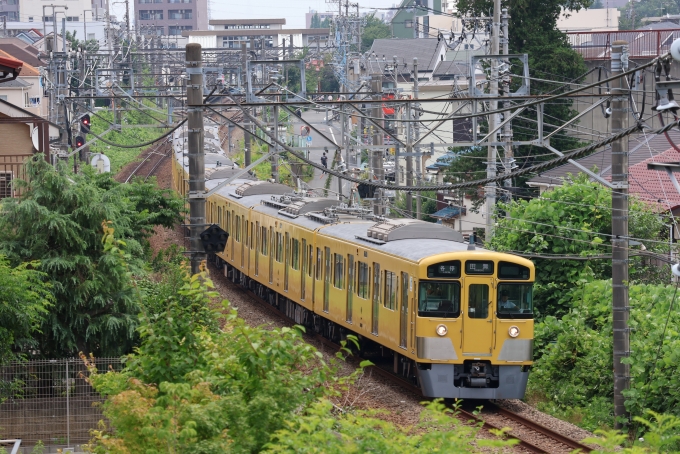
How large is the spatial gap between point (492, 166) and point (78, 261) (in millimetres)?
Answer: 10111

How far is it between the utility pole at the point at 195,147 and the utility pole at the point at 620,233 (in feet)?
17.1

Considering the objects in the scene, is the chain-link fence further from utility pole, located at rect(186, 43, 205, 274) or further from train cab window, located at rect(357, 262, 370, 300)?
train cab window, located at rect(357, 262, 370, 300)

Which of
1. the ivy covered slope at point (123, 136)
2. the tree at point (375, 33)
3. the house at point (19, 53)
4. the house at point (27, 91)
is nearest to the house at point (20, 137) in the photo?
the house at point (27, 91)

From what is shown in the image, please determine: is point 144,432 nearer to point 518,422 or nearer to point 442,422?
point 442,422

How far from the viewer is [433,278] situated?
13.3 meters

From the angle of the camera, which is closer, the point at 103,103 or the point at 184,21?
→ the point at 103,103

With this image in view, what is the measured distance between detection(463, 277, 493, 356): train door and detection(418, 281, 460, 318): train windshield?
0.15 metres

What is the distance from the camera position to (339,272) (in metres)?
16.8

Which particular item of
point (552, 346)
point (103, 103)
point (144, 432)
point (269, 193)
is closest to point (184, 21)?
point (103, 103)

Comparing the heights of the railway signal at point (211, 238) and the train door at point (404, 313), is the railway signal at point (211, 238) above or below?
above

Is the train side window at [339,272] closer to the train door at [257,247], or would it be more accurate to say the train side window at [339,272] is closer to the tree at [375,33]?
the train door at [257,247]

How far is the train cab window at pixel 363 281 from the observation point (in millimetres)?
15430

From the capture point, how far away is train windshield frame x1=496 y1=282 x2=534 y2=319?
13484mm

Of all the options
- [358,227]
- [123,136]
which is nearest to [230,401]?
[358,227]
